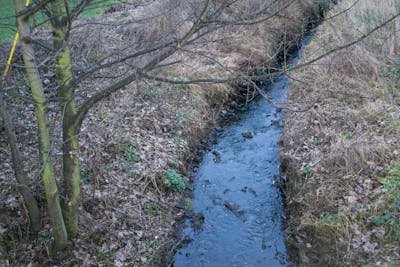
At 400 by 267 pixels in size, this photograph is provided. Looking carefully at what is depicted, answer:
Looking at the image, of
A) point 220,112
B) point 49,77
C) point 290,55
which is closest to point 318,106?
point 220,112

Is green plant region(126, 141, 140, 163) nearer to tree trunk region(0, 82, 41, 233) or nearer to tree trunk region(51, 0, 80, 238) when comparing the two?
tree trunk region(51, 0, 80, 238)

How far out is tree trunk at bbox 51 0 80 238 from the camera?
160 inches

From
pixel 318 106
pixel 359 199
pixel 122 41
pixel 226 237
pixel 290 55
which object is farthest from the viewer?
pixel 290 55

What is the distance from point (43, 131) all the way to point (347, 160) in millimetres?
4538

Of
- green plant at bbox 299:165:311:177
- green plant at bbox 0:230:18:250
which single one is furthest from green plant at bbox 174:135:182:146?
green plant at bbox 0:230:18:250

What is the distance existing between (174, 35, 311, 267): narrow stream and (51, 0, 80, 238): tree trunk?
5.53 ft

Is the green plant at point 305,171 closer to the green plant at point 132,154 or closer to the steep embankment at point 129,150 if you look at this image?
the steep embankment at point 129,150

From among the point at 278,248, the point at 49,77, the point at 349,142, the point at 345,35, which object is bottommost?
the point at 278,248

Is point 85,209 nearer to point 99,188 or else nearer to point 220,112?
point 99,188

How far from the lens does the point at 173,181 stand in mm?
6859

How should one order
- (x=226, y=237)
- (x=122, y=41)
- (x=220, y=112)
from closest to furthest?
(x=226, y=237) < (x=220, y=112) < (x=122, y=41)

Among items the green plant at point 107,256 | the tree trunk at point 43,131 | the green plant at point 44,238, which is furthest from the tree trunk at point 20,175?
the green plant at point 107,256

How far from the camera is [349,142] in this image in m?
6.68

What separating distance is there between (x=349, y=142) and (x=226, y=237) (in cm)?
265
